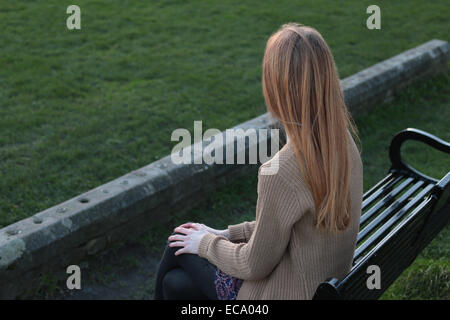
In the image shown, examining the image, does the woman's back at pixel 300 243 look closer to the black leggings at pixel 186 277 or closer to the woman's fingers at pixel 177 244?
the black leggings at pixel 186 277

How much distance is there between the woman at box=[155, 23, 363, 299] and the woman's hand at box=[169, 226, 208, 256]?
25 cm

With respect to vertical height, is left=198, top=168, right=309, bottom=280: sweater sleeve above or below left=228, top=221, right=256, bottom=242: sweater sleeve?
above

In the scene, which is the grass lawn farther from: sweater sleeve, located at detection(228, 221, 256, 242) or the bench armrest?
sweater sleeve, located at detection(228, 221, 256, 242)

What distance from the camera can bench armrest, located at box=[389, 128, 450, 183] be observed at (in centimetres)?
360

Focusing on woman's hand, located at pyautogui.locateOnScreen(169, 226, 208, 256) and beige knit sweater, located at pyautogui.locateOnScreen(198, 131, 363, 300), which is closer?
beige knit sweater, located at pyautogui.locateOnScreen(198, 131, 363, 300)

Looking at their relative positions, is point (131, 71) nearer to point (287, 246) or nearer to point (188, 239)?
point (188, 239)

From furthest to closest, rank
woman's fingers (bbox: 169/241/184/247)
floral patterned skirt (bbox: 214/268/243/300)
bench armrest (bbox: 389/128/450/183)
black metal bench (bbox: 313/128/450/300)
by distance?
bench armrest (bbox: 389/128/450/183) < woman's fingers (bbox: 169/241/184/247) < floral patterned skirt (bbox: 214/268/243/300) < black metal bench (bbox: 313/128/450/300)

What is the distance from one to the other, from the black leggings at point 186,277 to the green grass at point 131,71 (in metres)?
1.63

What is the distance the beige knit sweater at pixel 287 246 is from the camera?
2.12 metres

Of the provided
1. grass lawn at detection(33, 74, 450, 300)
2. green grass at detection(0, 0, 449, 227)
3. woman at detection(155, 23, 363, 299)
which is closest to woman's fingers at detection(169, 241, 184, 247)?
woman at detection(155, 23, 363, 299)

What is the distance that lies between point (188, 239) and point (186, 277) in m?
0.17

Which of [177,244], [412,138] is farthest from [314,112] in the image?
[412,138]

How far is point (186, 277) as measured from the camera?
262cm

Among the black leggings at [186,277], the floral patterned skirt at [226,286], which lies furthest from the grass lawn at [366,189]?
the floral patterned skirt at [226,286]
